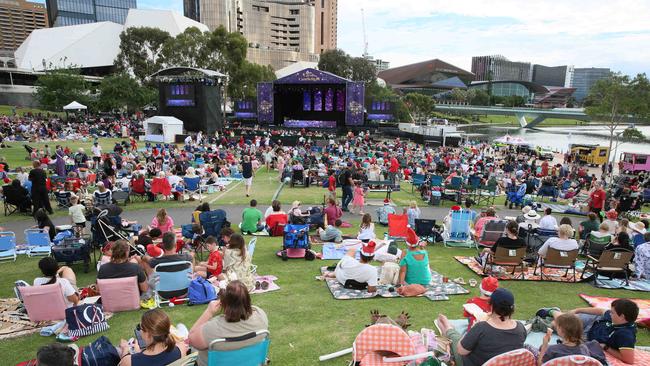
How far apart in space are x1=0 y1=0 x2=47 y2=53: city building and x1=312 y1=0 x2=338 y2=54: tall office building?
10621 centimetres

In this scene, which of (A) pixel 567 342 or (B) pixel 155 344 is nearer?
(B) pixel 155 344

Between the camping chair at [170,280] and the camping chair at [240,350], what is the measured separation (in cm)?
299

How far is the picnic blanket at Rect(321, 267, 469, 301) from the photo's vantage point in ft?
21.0

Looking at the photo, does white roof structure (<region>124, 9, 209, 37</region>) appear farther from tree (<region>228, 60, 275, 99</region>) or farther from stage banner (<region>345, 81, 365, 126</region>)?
stage banner (<region>345, 81, 365, 126</region>)

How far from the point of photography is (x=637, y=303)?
633cm

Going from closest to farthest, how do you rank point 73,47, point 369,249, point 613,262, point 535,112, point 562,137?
point 369,249 → point 613,262 → point 73,47 → point 562,137 → point 535,112

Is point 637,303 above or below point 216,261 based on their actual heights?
below

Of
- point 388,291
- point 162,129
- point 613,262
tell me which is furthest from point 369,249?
point 162,129

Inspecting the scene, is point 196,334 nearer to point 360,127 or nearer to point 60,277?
point 60,277

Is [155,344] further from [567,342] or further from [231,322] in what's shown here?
[567,342]

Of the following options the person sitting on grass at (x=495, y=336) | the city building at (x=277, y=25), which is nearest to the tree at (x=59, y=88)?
the person sitting on grass at (x=495, y=336)

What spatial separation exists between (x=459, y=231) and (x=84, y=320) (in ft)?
26.2

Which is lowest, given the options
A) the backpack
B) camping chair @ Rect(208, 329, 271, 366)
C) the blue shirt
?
the backpack

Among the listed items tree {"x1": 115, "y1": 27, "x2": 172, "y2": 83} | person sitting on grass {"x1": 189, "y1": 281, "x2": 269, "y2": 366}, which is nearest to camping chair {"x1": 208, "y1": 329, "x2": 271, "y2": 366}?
person sitting on grass {"x1": 189, "y1": 281, "x2": 269, "y2": 366}
